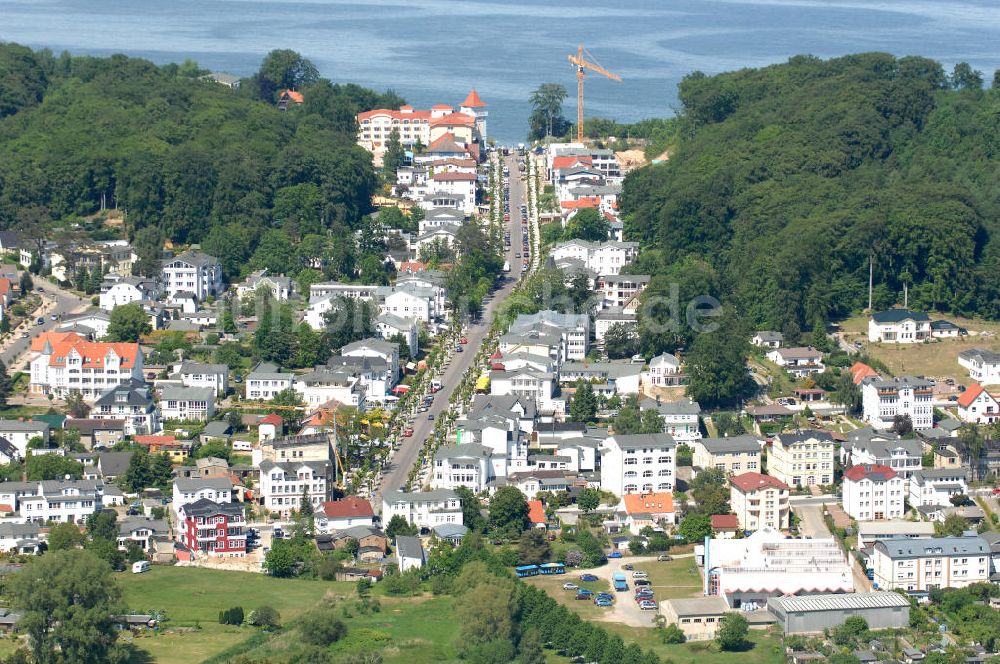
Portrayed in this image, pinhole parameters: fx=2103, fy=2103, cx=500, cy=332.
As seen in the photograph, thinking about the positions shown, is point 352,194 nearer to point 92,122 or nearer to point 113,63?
point 92,122

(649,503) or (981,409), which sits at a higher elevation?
(981,409)

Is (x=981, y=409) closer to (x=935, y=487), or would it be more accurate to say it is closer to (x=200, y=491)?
(x=935, y=487)

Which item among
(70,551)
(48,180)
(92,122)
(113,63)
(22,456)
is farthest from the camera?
(113,63)

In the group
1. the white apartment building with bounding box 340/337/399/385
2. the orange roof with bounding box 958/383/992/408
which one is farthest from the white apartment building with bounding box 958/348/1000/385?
the white apartment building with bounding box 340/337/399/385

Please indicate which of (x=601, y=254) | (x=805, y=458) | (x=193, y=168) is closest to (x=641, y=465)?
(x=805, y=458)

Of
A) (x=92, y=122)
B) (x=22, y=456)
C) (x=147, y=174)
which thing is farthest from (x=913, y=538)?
(x=92, y=122)

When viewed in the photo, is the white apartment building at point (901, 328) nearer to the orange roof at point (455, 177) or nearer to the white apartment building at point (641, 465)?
the white apartment building at point (641, 465)

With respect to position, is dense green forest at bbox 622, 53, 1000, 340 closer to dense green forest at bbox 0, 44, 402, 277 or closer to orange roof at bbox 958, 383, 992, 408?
orange roof at bbox 958, 383, 992, 408
